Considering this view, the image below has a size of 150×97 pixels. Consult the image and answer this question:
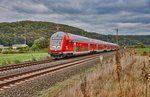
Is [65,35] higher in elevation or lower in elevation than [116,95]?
higher

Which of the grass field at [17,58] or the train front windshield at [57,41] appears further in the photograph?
the train front windshield at [57,41]

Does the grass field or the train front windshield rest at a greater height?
the train front windshield

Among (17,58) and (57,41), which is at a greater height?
(57,41)

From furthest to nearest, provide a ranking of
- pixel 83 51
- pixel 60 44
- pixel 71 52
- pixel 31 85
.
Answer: pixel 83 51, pixel 71 52, pixel 60 44, pixel 31 85

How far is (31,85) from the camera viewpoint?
13086 mm

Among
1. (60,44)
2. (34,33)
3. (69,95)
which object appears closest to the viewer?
(69,95)

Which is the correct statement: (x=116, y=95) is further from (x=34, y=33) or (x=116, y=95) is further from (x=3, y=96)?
(x=34, y=33)

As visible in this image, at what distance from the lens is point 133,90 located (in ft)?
25.1

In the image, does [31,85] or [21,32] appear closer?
[31,85]

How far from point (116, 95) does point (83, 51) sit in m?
37.4

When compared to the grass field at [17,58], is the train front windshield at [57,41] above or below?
above

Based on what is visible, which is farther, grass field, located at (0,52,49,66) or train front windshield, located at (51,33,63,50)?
train front windshield, located at (51,33,63,50)

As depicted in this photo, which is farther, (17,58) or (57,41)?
(17,58)

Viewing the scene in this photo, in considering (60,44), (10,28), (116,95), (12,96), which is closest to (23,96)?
(12,96)
